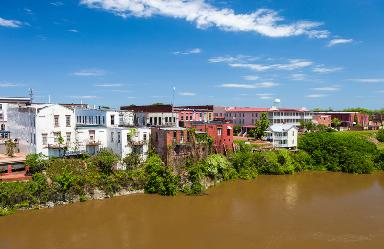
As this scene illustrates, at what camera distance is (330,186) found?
44.7 m

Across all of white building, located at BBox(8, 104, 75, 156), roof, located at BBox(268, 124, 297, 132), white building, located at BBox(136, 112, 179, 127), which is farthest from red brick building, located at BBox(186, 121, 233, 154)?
white building, located at BBox(8, 104, 75, 156)

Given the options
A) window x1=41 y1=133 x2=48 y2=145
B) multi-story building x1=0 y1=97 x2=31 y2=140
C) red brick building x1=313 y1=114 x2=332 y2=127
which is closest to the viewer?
window x1=41 y1=133 x2=48 y2=145

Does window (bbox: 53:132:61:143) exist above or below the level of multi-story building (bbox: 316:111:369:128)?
below

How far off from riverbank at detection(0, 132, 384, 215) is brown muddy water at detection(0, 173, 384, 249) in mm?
1281

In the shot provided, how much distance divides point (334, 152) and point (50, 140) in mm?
40681

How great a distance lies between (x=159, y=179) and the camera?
37.3 meters

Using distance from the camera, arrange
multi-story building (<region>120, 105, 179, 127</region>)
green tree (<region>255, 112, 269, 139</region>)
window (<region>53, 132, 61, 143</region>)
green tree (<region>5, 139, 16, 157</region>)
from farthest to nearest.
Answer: green tree (<region>255, 112, 269, 139</region>)
multi-story building (<region>120, 105, 179, 127</region>)
green tree (<region>5, 139, 16, 157</region>)
window (<region>53, 132, 61, 143</region>)

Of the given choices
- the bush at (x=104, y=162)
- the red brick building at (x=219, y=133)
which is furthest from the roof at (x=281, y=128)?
the bush at (x=104, y=162)

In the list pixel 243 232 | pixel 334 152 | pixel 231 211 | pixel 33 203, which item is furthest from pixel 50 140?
pixel 334 152

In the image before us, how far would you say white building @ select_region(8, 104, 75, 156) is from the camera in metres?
39.7

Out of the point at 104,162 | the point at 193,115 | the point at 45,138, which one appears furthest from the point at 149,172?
the point at 193,115

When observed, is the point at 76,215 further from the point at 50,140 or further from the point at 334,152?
the point at 334,152

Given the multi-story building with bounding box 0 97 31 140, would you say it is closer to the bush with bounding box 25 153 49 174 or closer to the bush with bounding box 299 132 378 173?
the bush with bounding box 25 153 49 174

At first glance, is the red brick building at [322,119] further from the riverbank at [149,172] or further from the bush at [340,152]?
the riverbank at [149,172]
